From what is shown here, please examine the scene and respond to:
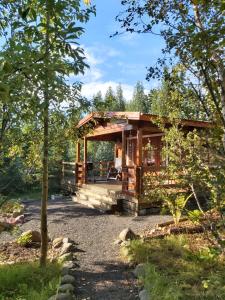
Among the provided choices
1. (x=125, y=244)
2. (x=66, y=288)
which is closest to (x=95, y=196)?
(x=125, y=244)

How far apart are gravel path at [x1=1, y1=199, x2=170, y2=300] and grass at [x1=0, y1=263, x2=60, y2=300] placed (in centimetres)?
41

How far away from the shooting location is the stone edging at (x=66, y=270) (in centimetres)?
453

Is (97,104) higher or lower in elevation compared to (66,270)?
higher

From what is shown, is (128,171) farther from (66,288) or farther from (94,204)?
(66,288)

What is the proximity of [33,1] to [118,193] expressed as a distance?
9906mm

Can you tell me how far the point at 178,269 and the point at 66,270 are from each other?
1730 millimetres

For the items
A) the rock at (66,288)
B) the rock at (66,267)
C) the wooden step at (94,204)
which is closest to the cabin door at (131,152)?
the wooden step at (94,204)

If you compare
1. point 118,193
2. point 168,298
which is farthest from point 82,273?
point 118,193

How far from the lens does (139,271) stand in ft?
18.4

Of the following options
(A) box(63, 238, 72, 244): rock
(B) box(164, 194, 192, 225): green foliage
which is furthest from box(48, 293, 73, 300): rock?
(A) box(63, 238, 72, 244): rock

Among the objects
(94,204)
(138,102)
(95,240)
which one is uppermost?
(138,102)

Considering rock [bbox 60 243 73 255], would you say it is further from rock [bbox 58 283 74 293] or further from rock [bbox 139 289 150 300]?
rock [bbox 139 289 150 300]

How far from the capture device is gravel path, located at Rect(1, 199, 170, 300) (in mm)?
5191

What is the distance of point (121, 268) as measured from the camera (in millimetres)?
6121
